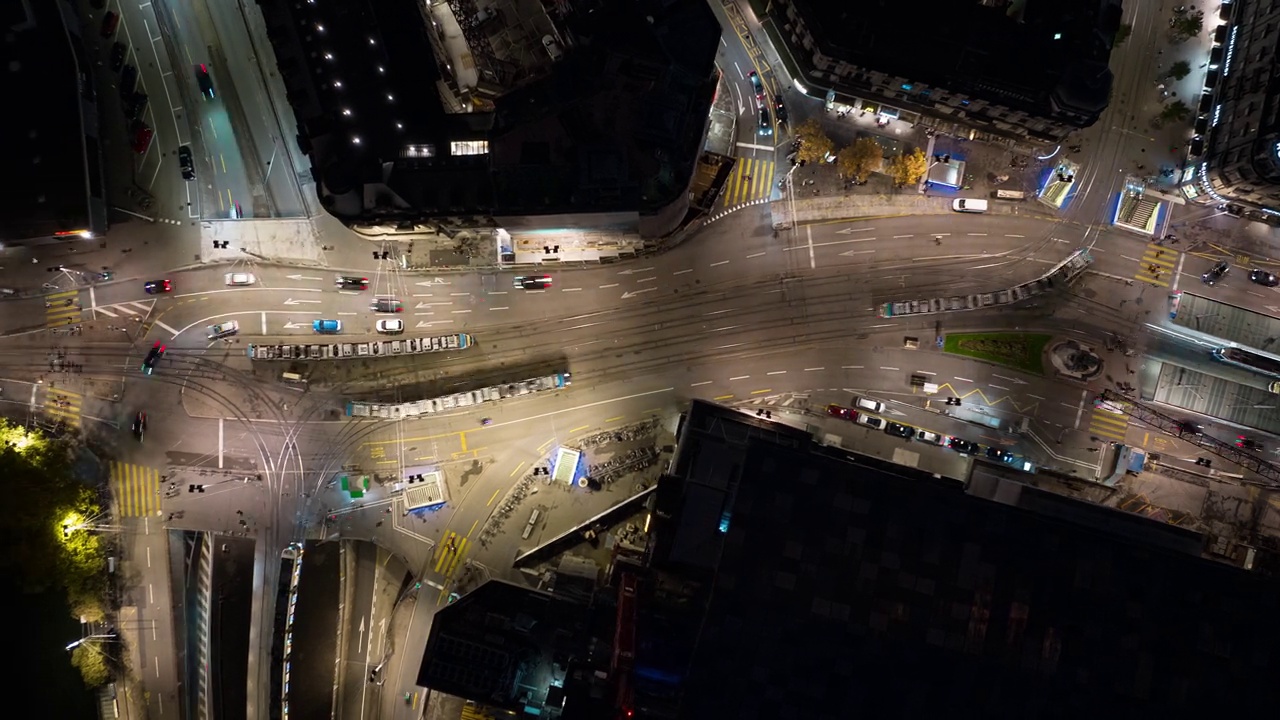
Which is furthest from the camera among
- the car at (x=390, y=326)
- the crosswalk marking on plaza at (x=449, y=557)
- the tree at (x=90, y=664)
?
the car at (x=390, y=326)

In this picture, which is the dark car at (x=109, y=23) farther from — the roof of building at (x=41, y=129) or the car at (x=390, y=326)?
the car at (x=390, y=326)

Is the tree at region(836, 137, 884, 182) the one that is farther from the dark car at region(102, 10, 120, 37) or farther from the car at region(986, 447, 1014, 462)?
the dark car at region(102, 10, 120, 37)

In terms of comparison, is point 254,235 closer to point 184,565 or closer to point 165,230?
point 165,230

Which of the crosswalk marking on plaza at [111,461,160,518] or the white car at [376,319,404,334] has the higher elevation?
the white car at [376,319,404,334]

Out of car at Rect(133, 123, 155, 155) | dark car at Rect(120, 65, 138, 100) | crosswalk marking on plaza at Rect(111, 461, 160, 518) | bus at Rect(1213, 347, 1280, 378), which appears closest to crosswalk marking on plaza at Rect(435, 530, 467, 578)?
crosswalk marking on plaza at Rect(111, 461, 160, 518)

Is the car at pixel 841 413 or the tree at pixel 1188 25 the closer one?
the car at pixel 841 413

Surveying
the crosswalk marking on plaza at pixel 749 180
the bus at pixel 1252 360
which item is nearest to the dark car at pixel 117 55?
the crosswalk marking on plaza at pixel 749 180

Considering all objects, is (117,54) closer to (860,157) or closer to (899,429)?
(860,157)
